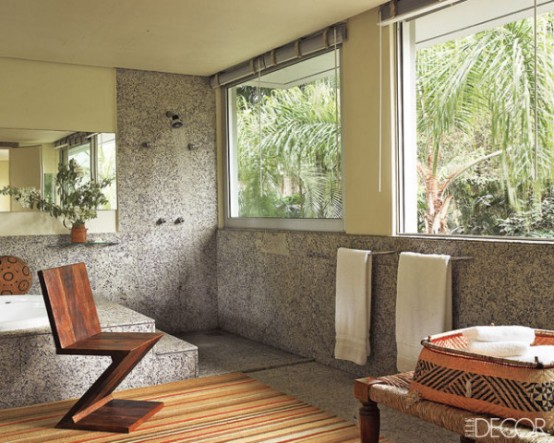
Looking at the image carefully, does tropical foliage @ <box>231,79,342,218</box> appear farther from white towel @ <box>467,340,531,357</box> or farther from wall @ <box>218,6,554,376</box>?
white towel @ <box>467,340,531,357</box>

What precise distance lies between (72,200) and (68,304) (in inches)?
67.2

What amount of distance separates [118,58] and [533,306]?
3268mm

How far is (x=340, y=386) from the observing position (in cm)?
350

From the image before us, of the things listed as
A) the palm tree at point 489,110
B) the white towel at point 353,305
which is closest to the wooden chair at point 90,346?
the white towel at point 353,305

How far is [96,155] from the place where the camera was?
15.6ft

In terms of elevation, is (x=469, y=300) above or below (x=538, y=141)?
below

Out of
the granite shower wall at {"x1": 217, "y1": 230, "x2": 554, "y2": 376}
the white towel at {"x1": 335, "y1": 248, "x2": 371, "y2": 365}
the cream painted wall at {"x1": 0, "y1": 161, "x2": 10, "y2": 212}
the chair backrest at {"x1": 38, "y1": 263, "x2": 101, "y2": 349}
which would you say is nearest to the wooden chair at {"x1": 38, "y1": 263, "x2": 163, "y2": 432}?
the chair backrest at {"x1": 38, "y1": 263, "x2": 101, "y2": 349}

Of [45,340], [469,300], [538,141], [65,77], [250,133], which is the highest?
[65,77]

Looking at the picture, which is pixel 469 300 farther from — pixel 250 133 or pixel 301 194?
pixel 250 133

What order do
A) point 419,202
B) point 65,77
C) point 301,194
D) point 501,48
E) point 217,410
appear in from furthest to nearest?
point 65,77
point 301,194
point 419,202
point 217,410
point 501,48

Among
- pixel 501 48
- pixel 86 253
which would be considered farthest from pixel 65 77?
pixel 501 48

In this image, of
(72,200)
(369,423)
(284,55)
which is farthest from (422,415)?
(72,200)

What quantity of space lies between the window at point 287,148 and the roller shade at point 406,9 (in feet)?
1.70

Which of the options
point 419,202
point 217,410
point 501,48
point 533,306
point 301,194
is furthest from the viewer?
point 301,194
